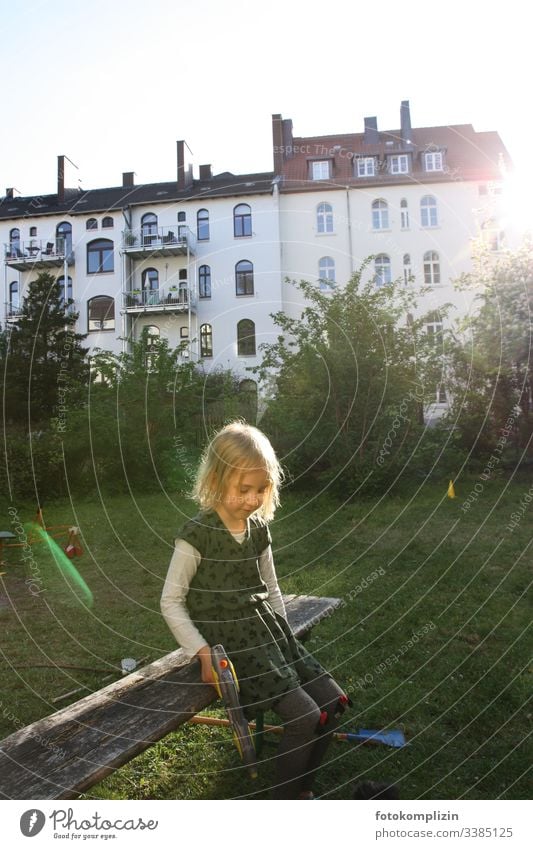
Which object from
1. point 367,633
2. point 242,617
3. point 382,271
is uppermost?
point 382,271

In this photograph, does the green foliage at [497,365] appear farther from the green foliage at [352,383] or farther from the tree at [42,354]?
the tree at [42,354]

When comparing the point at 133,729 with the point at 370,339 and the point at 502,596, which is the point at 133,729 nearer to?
the point at 502,596

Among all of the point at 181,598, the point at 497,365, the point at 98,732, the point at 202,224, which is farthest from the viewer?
the point at 497,365

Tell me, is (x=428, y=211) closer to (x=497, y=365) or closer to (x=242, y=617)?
(x=497, y=365)

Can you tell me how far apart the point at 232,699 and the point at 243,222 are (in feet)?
18.6

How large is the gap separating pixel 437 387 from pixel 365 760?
232 inches

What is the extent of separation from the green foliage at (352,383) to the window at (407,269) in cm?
15

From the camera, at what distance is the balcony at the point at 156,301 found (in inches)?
223

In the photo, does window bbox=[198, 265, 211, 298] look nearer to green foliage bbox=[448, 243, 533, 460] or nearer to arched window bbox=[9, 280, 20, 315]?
arched window bbox=[9, 280, 20, 315]

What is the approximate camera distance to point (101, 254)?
236 inches

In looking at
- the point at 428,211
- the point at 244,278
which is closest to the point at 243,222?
the point at 244,278

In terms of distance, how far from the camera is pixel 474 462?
8.35 metres

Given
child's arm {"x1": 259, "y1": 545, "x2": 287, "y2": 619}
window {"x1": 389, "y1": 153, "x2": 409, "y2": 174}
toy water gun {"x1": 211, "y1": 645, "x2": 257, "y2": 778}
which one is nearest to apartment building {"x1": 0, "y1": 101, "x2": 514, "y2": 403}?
window {"x1": 389, "y1": 153, "x2": 409, "y2": 174}

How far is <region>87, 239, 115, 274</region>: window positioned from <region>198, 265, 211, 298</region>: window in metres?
0.82
